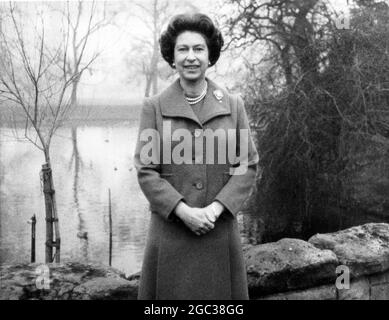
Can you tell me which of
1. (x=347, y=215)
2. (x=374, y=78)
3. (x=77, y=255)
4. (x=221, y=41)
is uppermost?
(x=374, y=78)

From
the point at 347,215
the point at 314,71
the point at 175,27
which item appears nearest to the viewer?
the point at 175,27

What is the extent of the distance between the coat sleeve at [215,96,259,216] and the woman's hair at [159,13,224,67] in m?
0.29

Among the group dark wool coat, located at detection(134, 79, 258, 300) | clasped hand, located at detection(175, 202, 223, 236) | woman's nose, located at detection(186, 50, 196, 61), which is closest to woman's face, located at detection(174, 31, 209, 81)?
woman's nose, located at detection(186, 50, 196, 61)

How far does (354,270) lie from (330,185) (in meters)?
6.38

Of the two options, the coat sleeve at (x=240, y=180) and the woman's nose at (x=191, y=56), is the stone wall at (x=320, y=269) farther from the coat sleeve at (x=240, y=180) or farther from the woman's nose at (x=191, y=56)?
the woman's nose at (x=191, y=56)

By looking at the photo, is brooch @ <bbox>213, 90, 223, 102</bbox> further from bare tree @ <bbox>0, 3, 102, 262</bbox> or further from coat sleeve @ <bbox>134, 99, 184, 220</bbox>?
bare tree @ <bbox>0, 3, 102, 262</bbox>

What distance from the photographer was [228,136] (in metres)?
1.93

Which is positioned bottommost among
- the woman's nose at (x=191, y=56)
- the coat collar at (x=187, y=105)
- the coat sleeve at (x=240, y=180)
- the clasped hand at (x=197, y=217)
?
the clasped hand at (x=197, y=217)

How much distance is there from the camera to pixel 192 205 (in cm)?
187

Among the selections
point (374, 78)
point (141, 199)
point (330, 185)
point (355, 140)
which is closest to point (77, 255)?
point (141, 199)

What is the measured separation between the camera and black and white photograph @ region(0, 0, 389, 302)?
1898 millimetres

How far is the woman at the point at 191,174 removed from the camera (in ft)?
6.14


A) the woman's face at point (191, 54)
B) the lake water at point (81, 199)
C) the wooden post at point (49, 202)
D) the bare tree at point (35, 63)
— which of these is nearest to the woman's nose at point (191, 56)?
the woman's face at point (191, 54)
